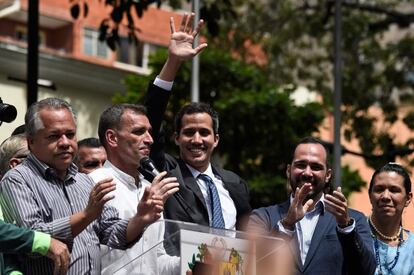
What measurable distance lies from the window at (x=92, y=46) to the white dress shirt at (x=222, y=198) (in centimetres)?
3005

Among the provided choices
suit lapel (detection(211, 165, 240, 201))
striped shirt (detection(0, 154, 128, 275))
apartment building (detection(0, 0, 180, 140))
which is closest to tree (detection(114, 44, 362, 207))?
apartment building (detection(0, 0, 180, 140))

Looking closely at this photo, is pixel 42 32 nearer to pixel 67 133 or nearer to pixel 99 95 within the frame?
pixel 99 95

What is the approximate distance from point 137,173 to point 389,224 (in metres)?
1.79

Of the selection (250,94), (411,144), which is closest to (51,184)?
(411,144)

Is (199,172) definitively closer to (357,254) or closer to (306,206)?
(306,206)

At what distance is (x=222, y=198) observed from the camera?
8.40 m

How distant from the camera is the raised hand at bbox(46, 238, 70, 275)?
22.1 ft

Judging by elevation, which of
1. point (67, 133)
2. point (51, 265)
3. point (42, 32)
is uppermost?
point (42, 32)

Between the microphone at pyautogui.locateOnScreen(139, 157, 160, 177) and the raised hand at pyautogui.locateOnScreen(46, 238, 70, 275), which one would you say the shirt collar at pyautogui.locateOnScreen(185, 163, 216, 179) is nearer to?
the microphone at pyautogui.locateOnScreen(139, 157, 160, 177)

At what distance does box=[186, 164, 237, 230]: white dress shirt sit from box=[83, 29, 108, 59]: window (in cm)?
3005

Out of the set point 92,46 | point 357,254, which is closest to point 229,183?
point 357,254

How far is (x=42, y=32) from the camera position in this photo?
39812 millimetres

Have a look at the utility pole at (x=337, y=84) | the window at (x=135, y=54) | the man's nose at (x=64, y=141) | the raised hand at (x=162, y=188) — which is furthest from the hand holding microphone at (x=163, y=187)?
the window at (x=135, y=54)

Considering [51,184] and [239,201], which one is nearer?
[51,184]
